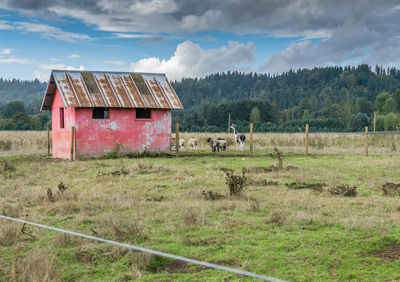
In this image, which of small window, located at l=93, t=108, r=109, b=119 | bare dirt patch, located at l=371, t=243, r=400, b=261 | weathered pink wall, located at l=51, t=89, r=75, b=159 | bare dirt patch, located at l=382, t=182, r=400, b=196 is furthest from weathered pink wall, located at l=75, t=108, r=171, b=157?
bare dirt patch, located at l=371, t=243, r=400, b=261

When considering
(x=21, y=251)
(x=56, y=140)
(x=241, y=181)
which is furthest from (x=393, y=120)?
(x=21, y=251)

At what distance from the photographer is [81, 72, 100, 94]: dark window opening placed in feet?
87.0

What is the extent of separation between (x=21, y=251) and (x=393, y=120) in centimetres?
10429

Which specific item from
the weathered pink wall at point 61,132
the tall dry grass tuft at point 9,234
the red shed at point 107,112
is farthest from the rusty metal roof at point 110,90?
the tall dry grass tuft at point 9,234

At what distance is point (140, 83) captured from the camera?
2872 centimetres

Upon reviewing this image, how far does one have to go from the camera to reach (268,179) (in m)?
15.2

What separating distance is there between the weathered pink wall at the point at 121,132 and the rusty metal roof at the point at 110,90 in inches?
23.4

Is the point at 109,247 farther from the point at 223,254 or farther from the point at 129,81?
the point at 129,81

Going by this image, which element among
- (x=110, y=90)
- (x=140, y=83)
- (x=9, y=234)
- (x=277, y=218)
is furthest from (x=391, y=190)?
(x=140, y=83)

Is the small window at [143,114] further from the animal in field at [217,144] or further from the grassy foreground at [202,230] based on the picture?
the grassy foreground at [202,230]

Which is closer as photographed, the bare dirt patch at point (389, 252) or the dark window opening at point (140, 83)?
the bare dirt patch at point (389, 252)

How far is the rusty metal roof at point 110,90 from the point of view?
25.6m

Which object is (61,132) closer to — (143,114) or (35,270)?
(143,114)

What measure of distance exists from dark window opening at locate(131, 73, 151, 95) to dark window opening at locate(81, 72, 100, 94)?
286 centimetres
